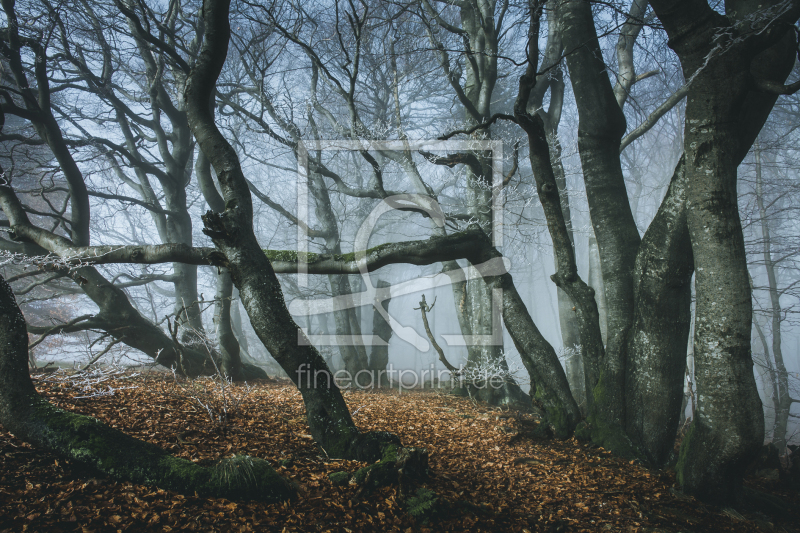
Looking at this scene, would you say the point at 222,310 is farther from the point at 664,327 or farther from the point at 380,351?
the point at 664,327

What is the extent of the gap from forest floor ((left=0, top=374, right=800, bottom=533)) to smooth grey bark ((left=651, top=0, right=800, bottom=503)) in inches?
20.7

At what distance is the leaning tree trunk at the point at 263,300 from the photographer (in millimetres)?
3342

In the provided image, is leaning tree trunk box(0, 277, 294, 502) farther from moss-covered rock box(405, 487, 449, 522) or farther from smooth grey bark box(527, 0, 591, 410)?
smooth grey bark box(527, 0, 591, 410)

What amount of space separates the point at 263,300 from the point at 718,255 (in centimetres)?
401

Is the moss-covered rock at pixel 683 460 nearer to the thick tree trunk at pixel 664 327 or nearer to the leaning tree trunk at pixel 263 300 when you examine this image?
the thick tree trunk at pixel 664 327

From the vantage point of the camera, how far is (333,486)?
2996mm

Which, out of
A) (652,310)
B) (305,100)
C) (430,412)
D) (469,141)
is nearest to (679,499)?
(652,310)

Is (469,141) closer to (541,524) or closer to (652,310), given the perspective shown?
(652,310)

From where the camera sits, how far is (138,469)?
2.59 m

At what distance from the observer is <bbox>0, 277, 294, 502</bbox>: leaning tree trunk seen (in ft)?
8.43
